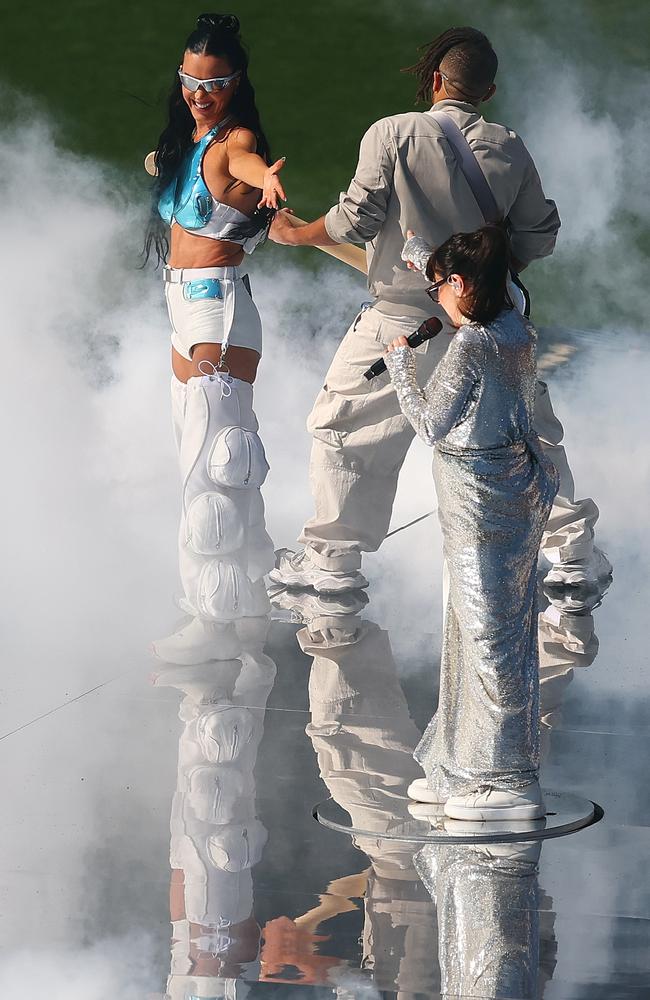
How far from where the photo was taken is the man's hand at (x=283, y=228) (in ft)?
14.1

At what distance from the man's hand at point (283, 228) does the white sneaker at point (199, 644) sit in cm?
113

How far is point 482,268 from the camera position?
2680mm

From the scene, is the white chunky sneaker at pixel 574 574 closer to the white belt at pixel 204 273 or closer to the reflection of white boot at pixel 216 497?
the reflection of white boot at pixel 216 497

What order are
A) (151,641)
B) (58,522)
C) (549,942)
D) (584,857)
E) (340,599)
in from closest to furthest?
(549,942) → (584,857) → (151,641) → (340,599) → (58,522)

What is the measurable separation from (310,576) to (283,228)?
1.21 m

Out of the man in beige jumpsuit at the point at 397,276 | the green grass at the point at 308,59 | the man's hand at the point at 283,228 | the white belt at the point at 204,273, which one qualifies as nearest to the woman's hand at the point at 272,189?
the man in beige jumpsuit at the point at 397,276

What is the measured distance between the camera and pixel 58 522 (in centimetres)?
650

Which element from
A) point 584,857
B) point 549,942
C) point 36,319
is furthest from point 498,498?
point 36,319

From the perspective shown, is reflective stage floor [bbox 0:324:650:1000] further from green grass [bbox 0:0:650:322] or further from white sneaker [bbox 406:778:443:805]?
green grass [bbox 0:0:650:322]

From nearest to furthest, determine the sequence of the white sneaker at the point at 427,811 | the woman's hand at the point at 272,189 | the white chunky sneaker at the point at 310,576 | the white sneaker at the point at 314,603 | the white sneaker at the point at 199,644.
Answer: the white sneaker at the point at 427,811, the woman's hand at the point at 272,189, the white sneaker at the point at 199,644, the white sneaker at the point at 314,603, the white chunky sneaker at the point at 310,576

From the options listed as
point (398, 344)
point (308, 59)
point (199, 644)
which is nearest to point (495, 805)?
point (398, 344)

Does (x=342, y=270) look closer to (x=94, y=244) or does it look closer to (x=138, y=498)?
(x=94, y=244)

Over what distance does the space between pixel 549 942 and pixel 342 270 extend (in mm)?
6762

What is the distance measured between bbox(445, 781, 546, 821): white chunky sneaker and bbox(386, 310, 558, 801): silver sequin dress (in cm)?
2
